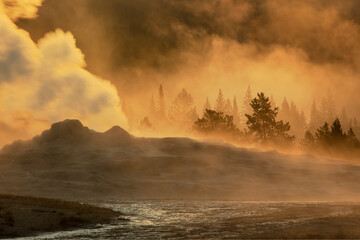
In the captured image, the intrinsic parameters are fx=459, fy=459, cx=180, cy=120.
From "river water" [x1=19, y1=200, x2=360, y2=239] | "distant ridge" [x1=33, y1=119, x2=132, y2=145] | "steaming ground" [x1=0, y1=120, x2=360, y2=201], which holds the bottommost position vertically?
"river water" [x1=19, y1=200, x2=360, y2=239]

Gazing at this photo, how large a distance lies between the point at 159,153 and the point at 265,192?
30680mm

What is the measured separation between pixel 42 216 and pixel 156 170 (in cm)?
5451

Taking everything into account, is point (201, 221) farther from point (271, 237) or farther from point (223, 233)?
point (271, 237)

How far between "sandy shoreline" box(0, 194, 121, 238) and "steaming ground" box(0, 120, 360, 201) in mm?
27521

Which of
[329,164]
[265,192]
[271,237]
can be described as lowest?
[271,237]

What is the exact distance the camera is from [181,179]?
278 ft

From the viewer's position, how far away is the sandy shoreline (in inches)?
1226

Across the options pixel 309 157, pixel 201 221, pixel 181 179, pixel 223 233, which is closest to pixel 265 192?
pixel 181 179

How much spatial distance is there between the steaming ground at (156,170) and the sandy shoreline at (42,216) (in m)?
27.5

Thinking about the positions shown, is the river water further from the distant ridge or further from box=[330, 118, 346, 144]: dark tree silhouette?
box=[330, 118, 346, 144]: dark tree silhouette

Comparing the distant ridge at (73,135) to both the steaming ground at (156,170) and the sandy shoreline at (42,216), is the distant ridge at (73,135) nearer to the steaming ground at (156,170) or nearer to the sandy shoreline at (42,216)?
the steaming ground at (156,170)

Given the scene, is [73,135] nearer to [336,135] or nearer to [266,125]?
[266,125]

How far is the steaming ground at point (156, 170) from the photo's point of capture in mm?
75000

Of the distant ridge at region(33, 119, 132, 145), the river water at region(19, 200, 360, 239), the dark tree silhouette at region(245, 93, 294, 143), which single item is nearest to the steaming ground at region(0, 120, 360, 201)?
the distant ridge at region(33, 119, 132, 145)
